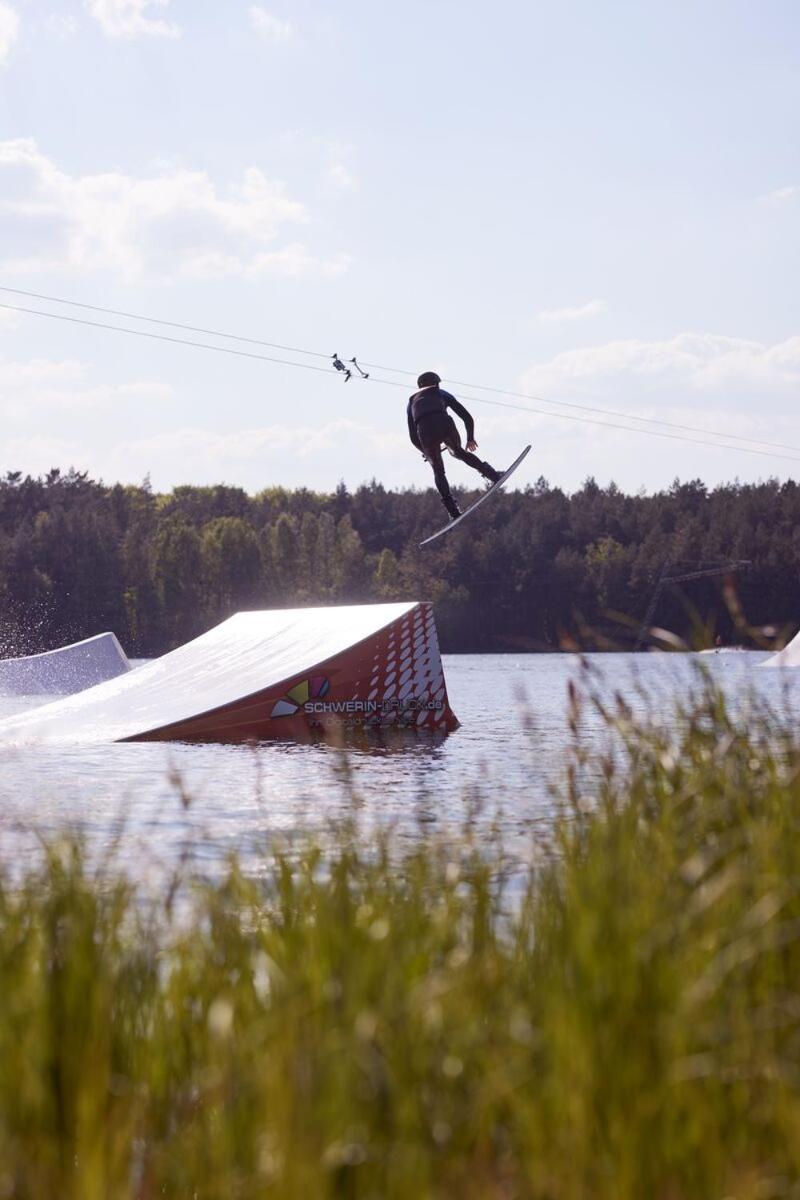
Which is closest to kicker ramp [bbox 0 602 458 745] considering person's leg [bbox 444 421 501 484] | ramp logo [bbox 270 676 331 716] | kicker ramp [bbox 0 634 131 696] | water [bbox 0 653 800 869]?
ramp logo [bbox 270 676 331 716]

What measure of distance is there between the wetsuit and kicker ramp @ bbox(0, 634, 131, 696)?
780 inches

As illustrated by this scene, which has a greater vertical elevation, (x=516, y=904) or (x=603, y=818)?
(x=603, y=818)

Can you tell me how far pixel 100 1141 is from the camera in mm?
2447

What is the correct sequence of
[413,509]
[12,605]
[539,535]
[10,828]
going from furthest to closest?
[413,509], [539,535], [12,605], [10,828]

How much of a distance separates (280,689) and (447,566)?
9256cm

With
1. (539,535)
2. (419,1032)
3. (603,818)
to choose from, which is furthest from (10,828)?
(539,535)

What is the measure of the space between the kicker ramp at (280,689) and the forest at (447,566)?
247 feet

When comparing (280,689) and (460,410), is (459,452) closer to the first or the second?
(460,410)

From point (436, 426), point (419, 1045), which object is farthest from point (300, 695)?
point (419, 1045)

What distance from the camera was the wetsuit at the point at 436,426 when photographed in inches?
627

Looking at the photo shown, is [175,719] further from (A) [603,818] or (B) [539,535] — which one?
(B) [539,535]

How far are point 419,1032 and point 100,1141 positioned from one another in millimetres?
774

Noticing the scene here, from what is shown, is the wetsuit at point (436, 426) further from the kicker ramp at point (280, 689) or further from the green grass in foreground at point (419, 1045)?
the green grass in foreground at point (419, 1045)

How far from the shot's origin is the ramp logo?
18391 millimetres
